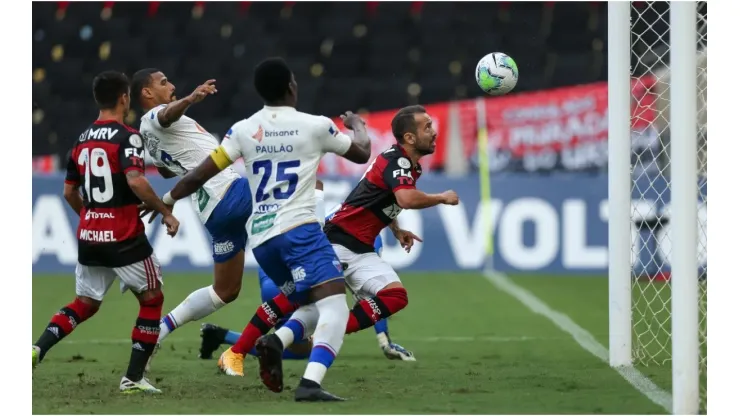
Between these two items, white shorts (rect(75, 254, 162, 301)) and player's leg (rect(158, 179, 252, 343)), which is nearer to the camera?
white shorts (rect(75, 254, 162, 301))

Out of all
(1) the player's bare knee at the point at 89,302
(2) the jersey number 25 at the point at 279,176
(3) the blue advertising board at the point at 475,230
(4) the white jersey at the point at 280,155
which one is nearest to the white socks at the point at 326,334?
(4) the white jersey at the point at 280,155

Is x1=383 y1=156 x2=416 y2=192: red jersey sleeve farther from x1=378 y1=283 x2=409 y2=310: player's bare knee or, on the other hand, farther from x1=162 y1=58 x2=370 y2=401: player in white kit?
x1=162 y1=58 x2=370 y2=401: player in white kit

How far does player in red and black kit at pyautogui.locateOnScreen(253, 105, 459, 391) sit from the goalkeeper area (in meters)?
0.46

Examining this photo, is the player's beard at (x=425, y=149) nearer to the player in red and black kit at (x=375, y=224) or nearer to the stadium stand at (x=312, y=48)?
the player in red and black kit at (x=375, y=224)

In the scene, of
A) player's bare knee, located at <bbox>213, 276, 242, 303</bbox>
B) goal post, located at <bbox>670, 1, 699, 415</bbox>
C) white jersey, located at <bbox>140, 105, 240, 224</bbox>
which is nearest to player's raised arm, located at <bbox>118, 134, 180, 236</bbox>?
white jersey, located at <bbox>140, 105, 240, 224</bbox>

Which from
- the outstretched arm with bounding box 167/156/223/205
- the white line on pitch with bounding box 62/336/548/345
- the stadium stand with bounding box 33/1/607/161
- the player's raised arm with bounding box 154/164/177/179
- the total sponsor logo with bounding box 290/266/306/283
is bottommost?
the white line on pitch with bounding box 62/336/548/345

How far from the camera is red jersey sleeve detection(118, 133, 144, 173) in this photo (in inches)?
252

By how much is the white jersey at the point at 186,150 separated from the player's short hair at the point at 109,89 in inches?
38.0

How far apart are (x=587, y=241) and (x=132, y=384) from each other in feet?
31.3

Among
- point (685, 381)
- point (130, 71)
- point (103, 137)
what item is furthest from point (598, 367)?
point (130, 71)

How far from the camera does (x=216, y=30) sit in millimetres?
19297

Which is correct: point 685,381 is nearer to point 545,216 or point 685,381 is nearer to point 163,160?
point 163,160

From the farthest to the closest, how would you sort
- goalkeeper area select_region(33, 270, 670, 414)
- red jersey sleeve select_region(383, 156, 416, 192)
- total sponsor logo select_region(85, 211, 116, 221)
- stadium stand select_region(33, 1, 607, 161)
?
1. stadium stand select_region(33, 1, 607, 161)
2. red jersey sleeve select_region(383, 156, 416, 192)
3. total sponsor logo select_region(85, 211, 116, 221)
4. goalkeeper area select_region(33, 270, 670, 414)

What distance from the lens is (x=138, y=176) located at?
20.9 ft
